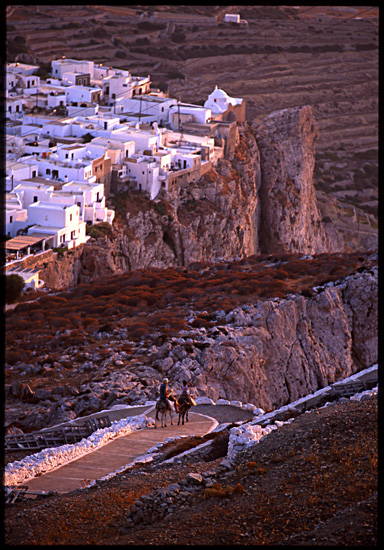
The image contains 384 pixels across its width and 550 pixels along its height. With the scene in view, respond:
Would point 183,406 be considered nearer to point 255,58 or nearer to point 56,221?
point 56,221

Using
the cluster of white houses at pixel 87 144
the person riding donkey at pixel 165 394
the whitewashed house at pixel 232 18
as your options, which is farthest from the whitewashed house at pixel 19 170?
the whitewashed house at pixel 232 18

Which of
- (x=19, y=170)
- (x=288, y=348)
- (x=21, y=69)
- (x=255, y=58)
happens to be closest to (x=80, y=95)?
(x=21, y=69)

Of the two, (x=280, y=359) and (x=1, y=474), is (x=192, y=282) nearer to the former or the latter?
(x=280, y=359)

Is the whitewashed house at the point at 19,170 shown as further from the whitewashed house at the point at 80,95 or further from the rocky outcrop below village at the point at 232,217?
the whitewashed house at the point at 80,95

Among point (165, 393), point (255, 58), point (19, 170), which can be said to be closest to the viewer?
point (165, 393)

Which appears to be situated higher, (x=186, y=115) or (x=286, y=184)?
(x=186, y=115)

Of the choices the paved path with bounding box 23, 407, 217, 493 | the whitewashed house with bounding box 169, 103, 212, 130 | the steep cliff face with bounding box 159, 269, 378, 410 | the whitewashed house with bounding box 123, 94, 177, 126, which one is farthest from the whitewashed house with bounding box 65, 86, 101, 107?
the paved path with bounding box 23, 407, 217, 493
